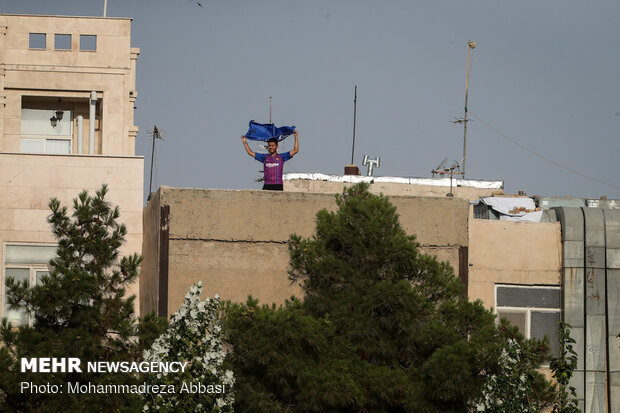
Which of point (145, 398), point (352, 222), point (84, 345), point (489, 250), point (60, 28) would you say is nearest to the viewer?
point (145, 398)

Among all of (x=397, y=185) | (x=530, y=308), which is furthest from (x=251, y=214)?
(x=397, y=185)

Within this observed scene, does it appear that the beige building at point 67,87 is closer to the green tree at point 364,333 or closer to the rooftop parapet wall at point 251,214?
the rooftop parapet wall at point 251,214

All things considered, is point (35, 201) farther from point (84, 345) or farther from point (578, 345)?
point (578, 345)

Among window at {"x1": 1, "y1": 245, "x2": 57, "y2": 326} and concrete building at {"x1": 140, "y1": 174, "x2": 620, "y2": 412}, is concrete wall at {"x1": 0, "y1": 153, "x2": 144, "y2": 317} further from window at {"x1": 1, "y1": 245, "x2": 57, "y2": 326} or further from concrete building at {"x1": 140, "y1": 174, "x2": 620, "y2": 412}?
concrete building at {"x1": 140, "y1": 174, "x2": 620, "y2": 412}

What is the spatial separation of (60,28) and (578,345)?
12.2 meters

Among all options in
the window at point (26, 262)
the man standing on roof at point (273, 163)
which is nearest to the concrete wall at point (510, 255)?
the man standing on roof at point (273, 163)

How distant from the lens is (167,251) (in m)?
20.2

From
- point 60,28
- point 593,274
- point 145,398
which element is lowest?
point 145,398

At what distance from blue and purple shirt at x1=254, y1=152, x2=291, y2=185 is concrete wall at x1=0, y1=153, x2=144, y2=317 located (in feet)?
7.03

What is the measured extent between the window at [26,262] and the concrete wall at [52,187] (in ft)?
0.39

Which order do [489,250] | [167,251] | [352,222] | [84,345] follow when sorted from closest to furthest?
1. [84,345]
2. [352,222]
3. [167,251]
4. [489,250]

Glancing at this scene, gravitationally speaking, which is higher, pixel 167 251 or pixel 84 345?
pixel 167 251

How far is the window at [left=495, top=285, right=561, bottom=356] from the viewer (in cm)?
2194

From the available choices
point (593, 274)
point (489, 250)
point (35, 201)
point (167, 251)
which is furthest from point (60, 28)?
point (593, 274)
